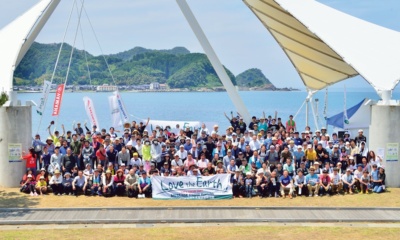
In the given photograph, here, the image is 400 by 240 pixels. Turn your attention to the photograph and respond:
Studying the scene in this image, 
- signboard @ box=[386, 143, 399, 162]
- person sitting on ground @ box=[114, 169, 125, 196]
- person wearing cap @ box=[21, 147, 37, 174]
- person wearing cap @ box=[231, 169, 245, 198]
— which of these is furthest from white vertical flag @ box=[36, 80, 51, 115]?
signboard @ box=[386, 143, 399, 162]

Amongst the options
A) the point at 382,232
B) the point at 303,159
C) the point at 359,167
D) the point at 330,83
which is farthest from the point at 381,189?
the point at 330,83

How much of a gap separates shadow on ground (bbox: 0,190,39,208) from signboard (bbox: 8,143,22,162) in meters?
1.26

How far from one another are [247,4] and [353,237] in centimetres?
1299

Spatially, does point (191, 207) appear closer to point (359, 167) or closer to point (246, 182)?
point (246, 182)

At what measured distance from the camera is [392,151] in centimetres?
2089

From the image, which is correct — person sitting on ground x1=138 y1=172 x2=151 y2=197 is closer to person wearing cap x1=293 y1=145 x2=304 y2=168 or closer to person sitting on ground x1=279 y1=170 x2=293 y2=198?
Result: person sitting on ground x1=279 y1=170 x2=293 y2=198

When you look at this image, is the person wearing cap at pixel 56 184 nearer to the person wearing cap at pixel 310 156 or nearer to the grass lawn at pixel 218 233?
the grass lawn at pixel 218 233

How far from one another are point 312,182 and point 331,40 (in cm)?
596

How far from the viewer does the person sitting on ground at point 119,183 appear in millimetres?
19203

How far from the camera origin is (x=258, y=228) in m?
16.2

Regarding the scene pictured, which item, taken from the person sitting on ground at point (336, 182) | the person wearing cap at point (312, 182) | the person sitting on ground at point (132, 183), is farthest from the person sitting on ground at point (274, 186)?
the person sitting on ground at point (132, 183)

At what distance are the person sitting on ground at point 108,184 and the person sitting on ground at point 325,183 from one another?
6.68 m

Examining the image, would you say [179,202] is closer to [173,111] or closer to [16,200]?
[16,200]

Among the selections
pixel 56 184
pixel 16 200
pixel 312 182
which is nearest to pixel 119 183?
pixel 56 184
